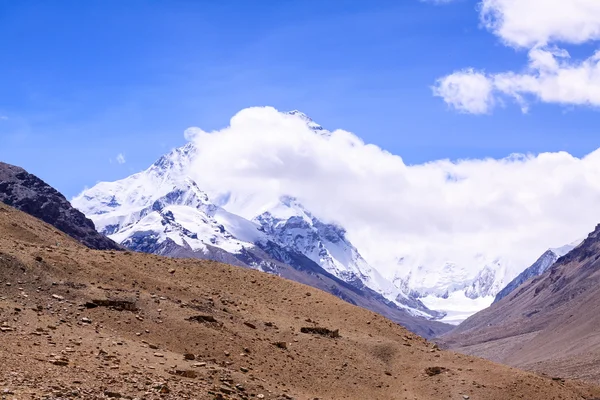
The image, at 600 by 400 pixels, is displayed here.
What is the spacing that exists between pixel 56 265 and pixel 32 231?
10468 millimetres

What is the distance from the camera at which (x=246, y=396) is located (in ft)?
94.9

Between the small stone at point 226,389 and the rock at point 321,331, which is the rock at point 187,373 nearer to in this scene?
the small stone at point 226,389

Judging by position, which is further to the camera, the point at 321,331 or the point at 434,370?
the point at 321,331

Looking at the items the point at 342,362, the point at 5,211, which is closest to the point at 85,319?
the point at 342,362

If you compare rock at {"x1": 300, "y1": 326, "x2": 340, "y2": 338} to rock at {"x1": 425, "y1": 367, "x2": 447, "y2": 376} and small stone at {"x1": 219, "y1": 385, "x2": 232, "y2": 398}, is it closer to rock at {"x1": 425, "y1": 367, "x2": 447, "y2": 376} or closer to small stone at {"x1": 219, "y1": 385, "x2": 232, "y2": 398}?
rock at {"x1": 425, "y1": 367, "x2": 447, "y2": 376}

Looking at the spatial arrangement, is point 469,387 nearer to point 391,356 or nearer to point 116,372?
point 391,356

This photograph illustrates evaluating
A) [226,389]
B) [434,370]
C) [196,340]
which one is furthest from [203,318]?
[434,370]

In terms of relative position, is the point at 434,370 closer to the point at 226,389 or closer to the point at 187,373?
the point at 226,389

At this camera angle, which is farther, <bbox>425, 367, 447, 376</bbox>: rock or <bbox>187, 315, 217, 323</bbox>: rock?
<bbox>425, 367, 447, 376</bbox>: rock

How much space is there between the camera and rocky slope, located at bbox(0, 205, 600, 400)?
88.7ft

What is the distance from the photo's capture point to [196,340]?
34.7 metres

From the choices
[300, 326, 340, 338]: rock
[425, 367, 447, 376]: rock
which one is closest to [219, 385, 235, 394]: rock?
[300, 326, 340, 338]: rock

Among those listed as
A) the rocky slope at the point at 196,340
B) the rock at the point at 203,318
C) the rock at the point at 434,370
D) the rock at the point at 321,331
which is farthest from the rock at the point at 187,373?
the rock at the point at 434,370

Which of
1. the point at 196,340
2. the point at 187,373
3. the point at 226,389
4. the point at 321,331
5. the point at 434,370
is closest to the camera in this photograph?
the point at 226,389
